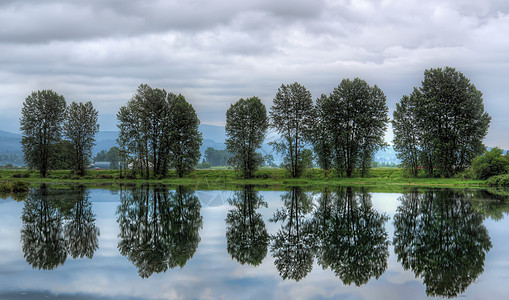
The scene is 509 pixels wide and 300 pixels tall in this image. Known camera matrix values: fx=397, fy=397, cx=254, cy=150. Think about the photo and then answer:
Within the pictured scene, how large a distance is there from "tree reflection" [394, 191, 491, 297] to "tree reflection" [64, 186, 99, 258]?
9.05 meters

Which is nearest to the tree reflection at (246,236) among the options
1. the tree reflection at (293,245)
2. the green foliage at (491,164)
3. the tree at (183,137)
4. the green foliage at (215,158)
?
the tree reflection at (293,245)

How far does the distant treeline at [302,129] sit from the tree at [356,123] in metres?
0.14

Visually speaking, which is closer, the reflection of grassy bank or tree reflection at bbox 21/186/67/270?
tree reflection at bbox 21/186/67/270

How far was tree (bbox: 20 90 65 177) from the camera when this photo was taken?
67.1 metres

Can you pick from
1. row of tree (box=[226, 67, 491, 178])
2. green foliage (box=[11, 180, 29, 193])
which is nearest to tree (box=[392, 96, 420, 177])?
row of tree (box=[226, 67, 491, 178])

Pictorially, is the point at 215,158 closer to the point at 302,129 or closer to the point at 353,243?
the point at 302,129

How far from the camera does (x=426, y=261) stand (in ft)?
34.7

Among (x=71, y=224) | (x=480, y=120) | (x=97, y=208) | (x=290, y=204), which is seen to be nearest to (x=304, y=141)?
(x=480, y=120)

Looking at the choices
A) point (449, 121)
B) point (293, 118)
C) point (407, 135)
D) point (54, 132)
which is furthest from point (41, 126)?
point (449, 121)

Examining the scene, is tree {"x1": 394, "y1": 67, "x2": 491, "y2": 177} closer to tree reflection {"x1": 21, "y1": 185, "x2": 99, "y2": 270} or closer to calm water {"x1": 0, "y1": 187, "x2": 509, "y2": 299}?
calm water {"x1": 0, "y1": 187, "x2": 509, "y2": 299}

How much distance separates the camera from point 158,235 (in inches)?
550

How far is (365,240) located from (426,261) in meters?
2.77

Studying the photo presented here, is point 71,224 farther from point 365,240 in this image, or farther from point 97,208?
point 365,240

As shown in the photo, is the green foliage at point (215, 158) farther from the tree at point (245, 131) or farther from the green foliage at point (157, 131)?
the tree at point (245, 131)
